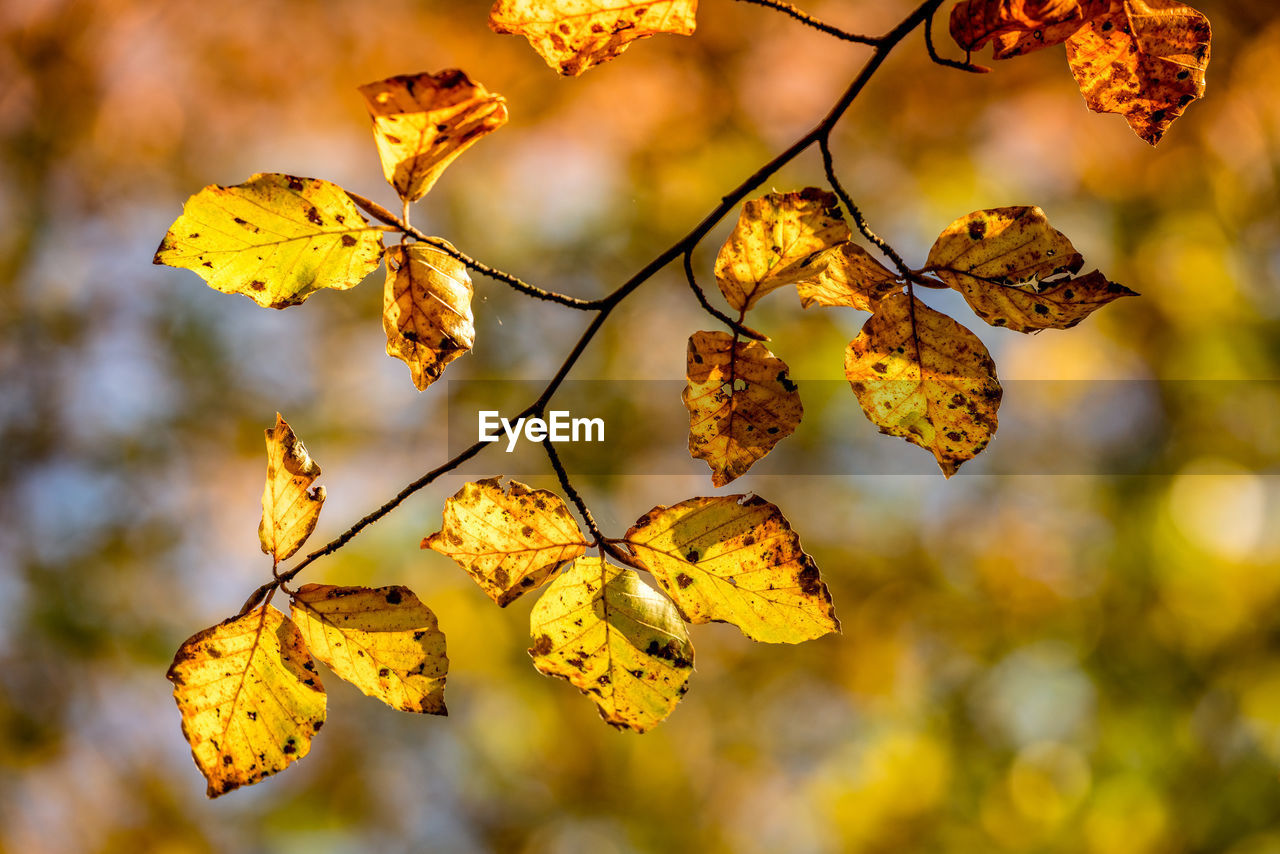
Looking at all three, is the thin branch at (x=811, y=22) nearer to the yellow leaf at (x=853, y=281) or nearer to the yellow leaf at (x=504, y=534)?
the yellow leaf at (x=853, y=281)

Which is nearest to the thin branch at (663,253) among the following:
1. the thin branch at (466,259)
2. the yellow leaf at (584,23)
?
the thin branch at (466,259)

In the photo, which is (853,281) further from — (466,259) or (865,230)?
(466,259)

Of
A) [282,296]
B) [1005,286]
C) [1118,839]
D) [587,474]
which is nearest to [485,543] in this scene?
[282,296]

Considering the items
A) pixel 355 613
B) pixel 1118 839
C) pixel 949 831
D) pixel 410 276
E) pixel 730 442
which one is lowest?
pixel 949 831

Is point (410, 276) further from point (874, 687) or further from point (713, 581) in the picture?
point (874, 687)

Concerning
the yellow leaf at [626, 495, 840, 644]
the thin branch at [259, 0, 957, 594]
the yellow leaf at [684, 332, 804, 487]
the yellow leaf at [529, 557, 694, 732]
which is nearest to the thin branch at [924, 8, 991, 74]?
the thin branch at [259, 0, 957, 594]

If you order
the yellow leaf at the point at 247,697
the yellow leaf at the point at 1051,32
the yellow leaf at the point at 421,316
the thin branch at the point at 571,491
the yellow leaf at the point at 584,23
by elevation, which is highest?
the yellow leaf at the point at 1051,32

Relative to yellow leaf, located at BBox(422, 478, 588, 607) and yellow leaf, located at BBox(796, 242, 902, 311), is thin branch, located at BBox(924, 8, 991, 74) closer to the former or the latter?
yellow leaf, located at BBox(796, 242, 902, 311)
